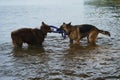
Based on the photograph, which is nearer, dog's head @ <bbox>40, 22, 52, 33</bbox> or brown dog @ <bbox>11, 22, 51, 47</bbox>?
brown dog @ <bbox>11, 22, 51, 47</bbox>

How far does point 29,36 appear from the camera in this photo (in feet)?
44.1

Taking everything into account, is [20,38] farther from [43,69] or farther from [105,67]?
[105,67]

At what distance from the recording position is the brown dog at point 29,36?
13258 millimetres

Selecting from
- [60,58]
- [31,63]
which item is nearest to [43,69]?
[31,63]

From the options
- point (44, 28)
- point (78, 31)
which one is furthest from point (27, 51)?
point (78, 31)

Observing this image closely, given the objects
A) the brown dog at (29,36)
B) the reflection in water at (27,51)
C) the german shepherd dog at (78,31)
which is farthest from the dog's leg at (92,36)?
the reflection in water at (27,51)

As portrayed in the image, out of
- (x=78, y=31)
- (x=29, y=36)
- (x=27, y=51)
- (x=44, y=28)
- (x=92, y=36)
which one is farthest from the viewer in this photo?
(x=92, y=36)

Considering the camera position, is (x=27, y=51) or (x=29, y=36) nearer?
(x=27, y=51)

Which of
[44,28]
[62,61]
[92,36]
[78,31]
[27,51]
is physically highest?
[44,28]

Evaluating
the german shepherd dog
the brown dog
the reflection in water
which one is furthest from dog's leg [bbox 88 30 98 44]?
the reflection in water

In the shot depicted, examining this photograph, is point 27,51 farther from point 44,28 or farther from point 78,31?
point 78,31

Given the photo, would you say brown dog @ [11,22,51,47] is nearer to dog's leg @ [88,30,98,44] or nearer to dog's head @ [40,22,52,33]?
dog's head @ [40,22,52,33]

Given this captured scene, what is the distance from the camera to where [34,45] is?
1401cm

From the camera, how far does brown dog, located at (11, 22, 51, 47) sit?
13.3 metres
